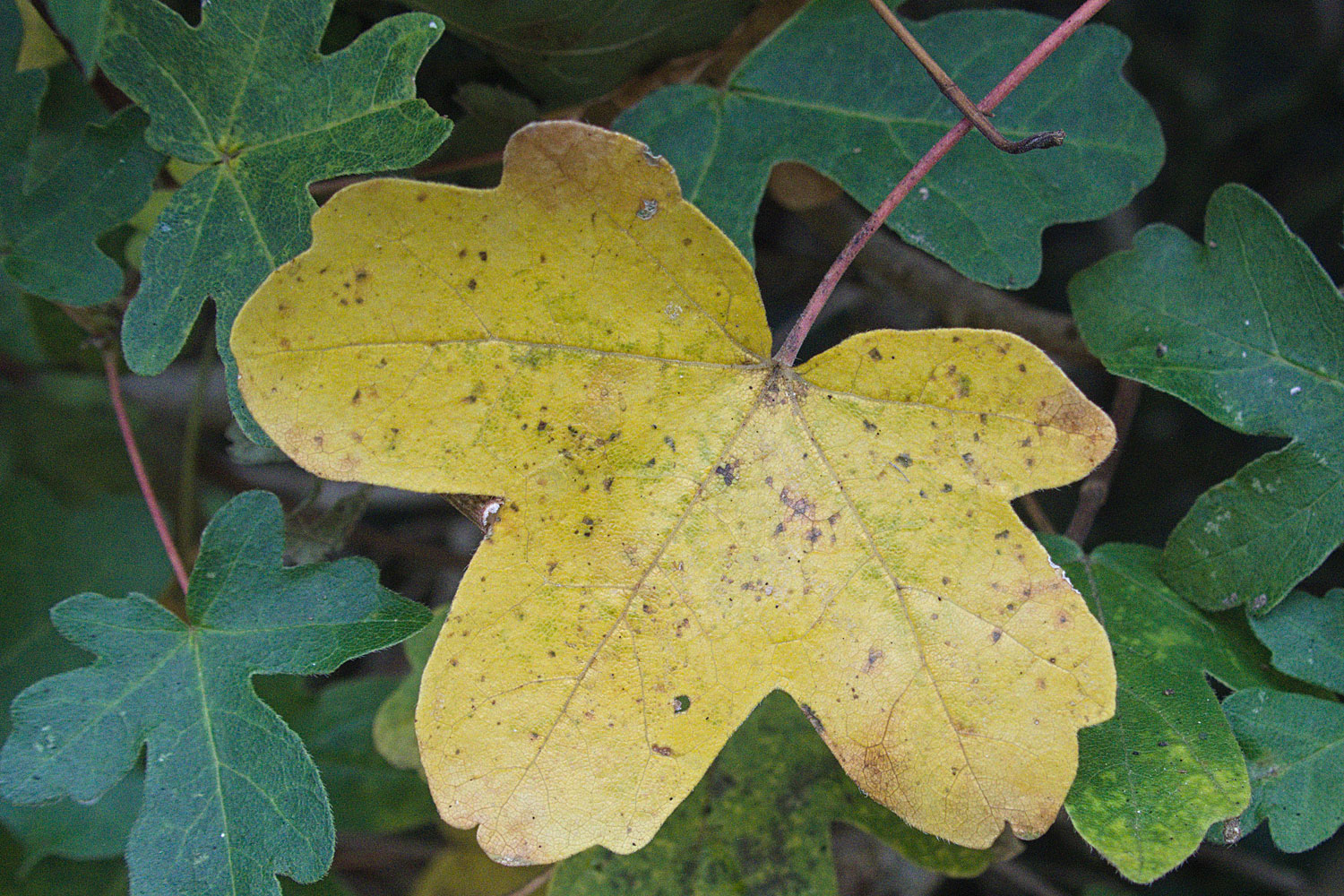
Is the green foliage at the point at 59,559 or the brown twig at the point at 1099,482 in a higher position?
the brown twig at the point at 1099,482

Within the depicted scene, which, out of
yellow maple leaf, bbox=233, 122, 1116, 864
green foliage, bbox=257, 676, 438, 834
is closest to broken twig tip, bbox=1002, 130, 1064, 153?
yellow maple leaf, bbox=233, 122, 1116, 864

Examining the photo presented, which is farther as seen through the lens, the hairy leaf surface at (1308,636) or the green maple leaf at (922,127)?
the green maple leaf at (922,127)

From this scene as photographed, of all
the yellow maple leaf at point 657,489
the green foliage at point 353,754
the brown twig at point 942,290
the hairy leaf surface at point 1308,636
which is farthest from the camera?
the green foliage at point 353,754

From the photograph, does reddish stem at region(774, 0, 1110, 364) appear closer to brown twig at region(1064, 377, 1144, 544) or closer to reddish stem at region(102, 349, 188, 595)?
brown twig at region(1064, 377, 1144, 544)

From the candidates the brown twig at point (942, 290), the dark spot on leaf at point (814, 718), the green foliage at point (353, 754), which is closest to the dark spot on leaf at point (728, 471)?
the dark spot on leaf at point (814, 718)

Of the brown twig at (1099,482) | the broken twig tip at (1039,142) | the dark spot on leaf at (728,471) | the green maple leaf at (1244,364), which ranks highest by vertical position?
the broken twig tip at (1039,142)

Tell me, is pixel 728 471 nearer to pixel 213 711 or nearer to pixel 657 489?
pixel 657 489

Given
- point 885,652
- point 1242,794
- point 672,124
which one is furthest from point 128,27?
point 1242,794

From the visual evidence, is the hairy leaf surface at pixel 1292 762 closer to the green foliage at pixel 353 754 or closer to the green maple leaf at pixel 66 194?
the green foliage at pixel 353 754
